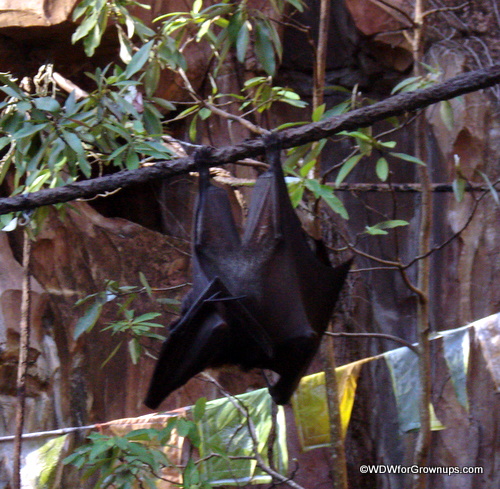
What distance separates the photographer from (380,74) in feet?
18.5

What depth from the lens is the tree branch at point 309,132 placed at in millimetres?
1688

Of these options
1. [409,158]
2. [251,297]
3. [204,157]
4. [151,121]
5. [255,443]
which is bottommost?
[255,443]

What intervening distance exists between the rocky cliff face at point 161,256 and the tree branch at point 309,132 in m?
2.57

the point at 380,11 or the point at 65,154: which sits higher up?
the point at 380,11

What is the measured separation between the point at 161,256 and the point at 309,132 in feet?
11.0

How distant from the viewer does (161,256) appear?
4980 millimetres

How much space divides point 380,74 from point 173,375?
4200 mm

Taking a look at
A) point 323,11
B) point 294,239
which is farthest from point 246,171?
point 294,239

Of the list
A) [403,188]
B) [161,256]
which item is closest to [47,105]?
[403,188]

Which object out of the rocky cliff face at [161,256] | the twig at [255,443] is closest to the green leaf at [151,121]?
the twig at [255,443]

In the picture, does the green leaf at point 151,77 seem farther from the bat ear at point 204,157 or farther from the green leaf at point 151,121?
the bat ear at point 204,157

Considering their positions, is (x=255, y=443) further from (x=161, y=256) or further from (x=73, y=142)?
(x=161, y=256)

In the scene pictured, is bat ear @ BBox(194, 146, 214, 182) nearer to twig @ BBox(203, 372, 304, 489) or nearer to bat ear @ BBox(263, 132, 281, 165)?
bat ear @ BBox(263, 132, 281, 165)

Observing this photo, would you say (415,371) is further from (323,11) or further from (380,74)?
(380,74)
